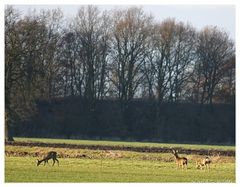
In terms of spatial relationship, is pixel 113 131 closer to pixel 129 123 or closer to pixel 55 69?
pixel 129 123

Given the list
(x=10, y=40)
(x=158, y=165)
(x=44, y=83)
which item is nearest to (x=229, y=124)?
(x=44, y=83)

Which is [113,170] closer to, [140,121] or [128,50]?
[140,121]

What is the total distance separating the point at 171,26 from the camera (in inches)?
2847

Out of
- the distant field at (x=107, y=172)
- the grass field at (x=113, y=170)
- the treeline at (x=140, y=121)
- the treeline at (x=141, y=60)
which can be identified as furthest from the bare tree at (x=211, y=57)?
the distant field at (x=107, y=172)

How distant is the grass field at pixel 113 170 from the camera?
2244 centimetres

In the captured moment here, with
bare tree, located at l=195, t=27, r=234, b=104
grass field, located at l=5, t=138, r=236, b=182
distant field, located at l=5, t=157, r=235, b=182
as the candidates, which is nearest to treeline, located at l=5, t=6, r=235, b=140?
bare tree, located at l=195, t=27, r=234, b=104

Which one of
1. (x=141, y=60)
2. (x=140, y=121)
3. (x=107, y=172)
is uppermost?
→ (x=141, y=60)

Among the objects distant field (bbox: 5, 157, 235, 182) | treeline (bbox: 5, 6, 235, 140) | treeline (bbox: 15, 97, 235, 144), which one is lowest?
distant field (bbox: 5, 157, 235, 182)

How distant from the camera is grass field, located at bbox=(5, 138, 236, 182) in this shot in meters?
22.4

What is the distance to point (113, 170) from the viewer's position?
2573 centimetres

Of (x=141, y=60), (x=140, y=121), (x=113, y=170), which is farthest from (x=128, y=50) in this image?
(x=113, y=170)

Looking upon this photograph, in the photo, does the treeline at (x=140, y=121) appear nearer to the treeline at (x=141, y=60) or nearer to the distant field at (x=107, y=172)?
the treeline at (x=141, y=60)

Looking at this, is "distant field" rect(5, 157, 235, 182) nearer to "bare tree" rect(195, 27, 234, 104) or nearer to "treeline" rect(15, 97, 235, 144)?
"treeline" rect(15, 97, 235, 144)

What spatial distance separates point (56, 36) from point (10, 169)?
43.2m
